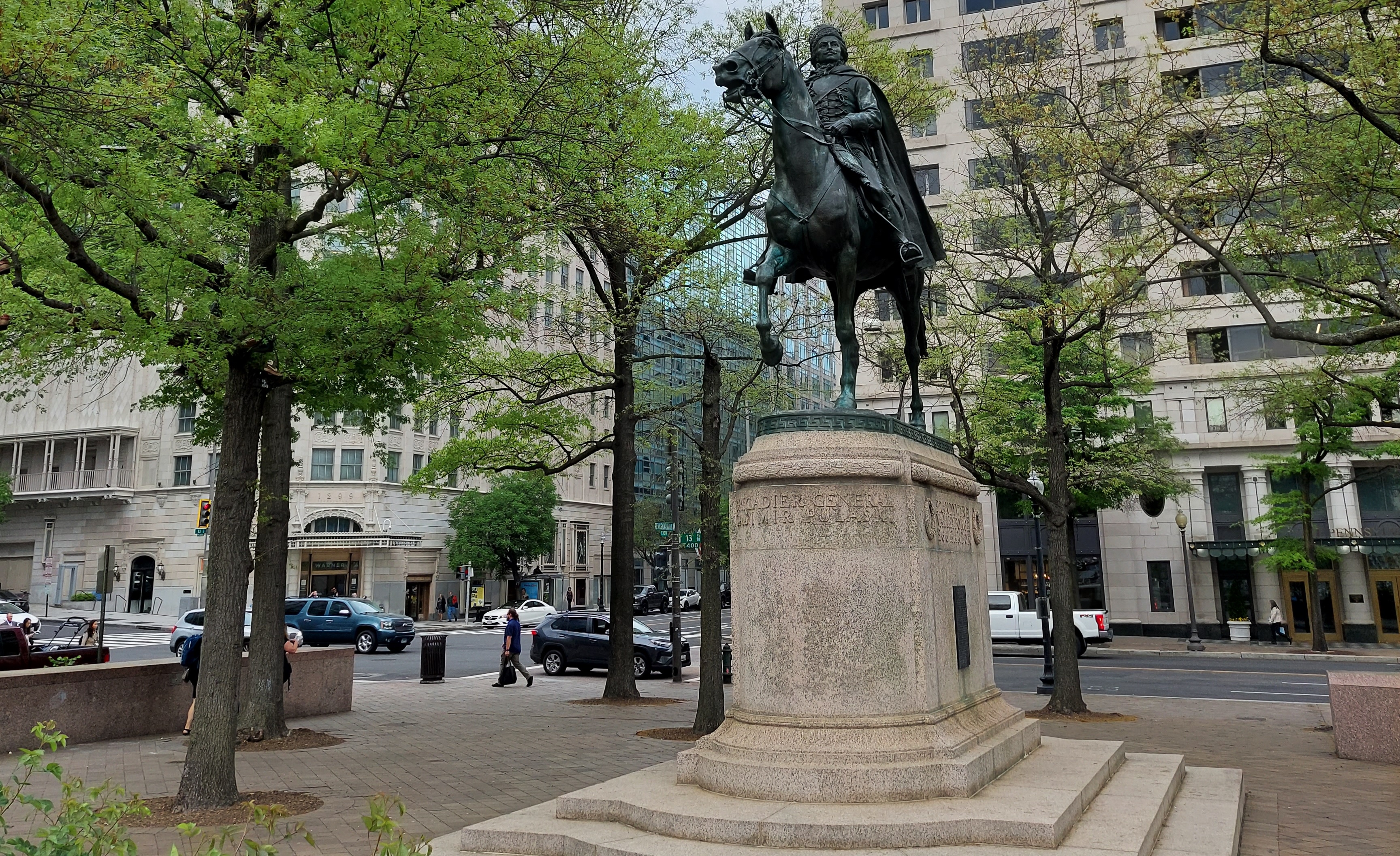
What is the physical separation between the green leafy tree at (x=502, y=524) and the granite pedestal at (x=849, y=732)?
1790 inches

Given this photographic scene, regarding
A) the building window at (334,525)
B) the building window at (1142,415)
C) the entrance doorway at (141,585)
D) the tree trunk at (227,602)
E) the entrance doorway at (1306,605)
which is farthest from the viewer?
the entrance doorway at (141,585)

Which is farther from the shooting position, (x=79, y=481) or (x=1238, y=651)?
(x=79, y=481)

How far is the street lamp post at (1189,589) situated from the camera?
106ft

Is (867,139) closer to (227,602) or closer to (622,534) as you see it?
(227,602)

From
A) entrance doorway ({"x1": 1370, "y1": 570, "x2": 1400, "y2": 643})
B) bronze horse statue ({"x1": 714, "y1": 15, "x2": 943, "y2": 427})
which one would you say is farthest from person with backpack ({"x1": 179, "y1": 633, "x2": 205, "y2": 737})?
entrance doorway ({"x1": 1370, "y1": 570, "x2": 1400, "y2": 643})

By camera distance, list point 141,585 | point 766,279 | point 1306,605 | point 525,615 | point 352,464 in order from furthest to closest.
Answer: point 141,585
point 352,464
point 525,615
point 1306,605
point 766,279

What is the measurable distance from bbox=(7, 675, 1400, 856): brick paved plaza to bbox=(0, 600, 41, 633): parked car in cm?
1615

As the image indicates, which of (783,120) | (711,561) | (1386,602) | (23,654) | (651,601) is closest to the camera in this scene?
(783,120)

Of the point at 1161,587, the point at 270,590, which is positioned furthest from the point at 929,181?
the point at 270,590

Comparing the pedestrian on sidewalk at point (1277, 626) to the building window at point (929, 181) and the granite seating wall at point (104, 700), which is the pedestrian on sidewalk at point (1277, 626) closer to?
the building window at point (929, 181)

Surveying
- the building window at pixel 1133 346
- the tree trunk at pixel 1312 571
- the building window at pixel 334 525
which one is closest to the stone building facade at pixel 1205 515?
the building window at pixel 1133 346

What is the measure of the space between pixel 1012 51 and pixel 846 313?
396 inches

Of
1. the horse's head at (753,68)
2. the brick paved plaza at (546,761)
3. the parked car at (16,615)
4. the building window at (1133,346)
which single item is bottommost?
the brick paved plaza at (546,761)

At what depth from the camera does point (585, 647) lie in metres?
26.6
